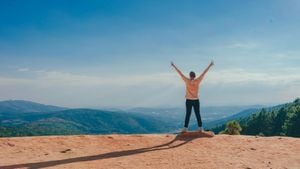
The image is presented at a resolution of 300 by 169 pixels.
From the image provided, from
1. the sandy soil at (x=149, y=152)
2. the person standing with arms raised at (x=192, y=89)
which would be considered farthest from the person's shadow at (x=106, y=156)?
the person standing with arms raised at (x=192, y=89)

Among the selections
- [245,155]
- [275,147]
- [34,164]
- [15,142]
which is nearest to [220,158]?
[245,155]

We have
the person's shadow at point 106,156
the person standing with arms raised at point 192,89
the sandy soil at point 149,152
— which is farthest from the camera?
the person standing with arms raised at point 192,89

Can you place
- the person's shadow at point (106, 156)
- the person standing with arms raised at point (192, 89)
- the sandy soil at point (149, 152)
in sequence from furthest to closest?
the person standing with arms raised at point (192, 89)
the sandy soil at point (149, 152)
the person's shadow at point (106, 156)

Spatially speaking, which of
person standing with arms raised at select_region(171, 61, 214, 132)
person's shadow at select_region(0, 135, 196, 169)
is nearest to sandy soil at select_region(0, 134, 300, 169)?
person's shadow at select_region(0, 135, 196, 169)

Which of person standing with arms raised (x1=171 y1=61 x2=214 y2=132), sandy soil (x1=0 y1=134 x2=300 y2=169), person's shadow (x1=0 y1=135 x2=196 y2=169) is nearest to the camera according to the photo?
person's shadow (x1=0 y1=135 x2=196 y2=169)

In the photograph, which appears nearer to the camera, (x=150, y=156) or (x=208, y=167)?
(x=208, y=167)

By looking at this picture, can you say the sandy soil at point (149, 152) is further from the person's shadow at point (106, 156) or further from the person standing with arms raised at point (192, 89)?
the person standing with arms raised at point (192, 89)

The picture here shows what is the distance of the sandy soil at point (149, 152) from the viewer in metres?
12.7

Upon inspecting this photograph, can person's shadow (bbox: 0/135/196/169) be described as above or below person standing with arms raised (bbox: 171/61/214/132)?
below

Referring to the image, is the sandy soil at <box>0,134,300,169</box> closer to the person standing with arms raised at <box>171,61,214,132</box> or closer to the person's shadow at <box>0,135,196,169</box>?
the person's shadow at <box>0,135,196,169</box>

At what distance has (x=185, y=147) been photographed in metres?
15.5

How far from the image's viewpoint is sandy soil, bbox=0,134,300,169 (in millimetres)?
12734

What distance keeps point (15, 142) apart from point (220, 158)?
25.3 ft

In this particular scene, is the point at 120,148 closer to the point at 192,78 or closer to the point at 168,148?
the point at 168,148
